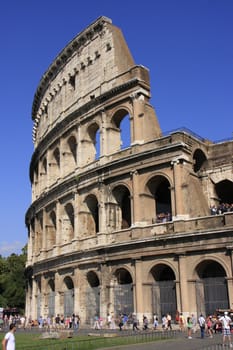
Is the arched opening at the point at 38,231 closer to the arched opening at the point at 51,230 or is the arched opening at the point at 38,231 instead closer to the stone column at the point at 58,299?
the arched opening at the point at 51,230

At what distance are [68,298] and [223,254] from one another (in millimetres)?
10619

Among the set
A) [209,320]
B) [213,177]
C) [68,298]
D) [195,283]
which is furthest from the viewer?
[68,298]

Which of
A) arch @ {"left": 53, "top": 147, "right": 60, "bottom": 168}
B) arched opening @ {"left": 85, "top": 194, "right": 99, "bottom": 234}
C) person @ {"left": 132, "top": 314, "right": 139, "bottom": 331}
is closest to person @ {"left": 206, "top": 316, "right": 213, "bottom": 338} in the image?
person @ {"left": 132, "top": 314, "right": 139, "bottom": 331}

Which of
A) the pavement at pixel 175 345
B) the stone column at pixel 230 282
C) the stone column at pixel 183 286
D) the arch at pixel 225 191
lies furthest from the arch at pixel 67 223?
the pavement at pixel 175 345

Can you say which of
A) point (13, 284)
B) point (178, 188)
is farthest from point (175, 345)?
point (13, 284)

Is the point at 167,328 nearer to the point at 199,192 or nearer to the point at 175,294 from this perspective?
the point at 175,294

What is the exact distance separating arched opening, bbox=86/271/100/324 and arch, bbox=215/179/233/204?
7.99 m

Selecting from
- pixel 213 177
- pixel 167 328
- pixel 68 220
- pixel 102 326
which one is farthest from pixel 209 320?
pixel 68 220

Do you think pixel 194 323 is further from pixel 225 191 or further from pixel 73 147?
pixel 73 147

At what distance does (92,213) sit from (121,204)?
7.85 ft

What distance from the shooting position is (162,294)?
21.5 meters

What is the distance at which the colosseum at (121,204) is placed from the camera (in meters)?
20.6

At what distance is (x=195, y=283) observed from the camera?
805 inches

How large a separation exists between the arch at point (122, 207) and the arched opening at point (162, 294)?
358 cm
